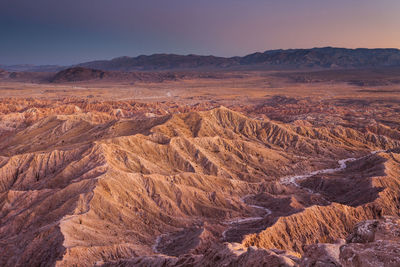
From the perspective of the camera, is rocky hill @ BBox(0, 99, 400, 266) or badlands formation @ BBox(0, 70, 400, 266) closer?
badlands formation @ BBox(0, 70, 400, 266)

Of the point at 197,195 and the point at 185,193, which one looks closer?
the point at 185,193

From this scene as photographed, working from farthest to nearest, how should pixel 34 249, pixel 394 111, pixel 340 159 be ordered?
pixel 394 111 → pixel 340 159 → pixel 34 249

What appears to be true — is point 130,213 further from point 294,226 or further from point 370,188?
point 370,188

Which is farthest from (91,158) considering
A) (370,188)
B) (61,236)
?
(370,188)

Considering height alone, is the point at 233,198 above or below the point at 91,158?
below

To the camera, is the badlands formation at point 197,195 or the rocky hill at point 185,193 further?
the rocky hill at point 185,193

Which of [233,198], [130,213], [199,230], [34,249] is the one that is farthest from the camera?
[233,198]

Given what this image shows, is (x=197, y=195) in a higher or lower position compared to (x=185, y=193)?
lower

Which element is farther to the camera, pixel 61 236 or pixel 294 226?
pixel 294 226
